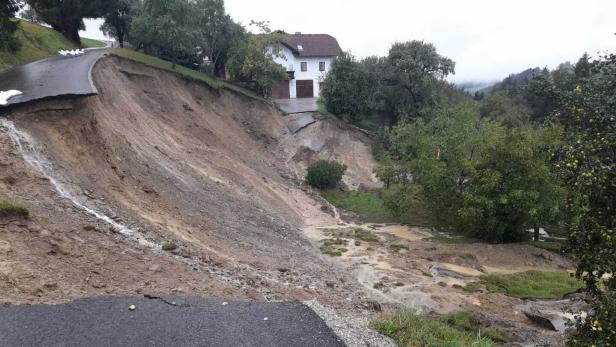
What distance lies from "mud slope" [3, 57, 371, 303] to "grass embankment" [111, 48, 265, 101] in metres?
0.65

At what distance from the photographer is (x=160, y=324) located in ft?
28.9

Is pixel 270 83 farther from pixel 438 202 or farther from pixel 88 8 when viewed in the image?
pixel 438 202

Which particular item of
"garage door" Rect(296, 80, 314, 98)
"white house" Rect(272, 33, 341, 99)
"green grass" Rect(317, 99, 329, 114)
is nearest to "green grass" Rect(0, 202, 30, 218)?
"green grass" Rect(317, 99, 329, 114)

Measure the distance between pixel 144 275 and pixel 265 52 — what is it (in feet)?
122

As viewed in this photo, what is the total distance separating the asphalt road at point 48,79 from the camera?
17.4m

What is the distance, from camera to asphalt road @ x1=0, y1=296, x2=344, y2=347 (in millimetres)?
8000

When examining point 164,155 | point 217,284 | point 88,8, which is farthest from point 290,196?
point 88,8

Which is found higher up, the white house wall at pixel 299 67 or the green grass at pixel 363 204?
the white house wall at pixel 299 67

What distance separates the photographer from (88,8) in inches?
1455

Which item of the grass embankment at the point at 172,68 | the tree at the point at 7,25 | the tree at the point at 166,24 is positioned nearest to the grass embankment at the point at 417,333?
the tree at the point at 7,25

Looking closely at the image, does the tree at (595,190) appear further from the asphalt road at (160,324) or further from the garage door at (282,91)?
the garage door at (282,91)

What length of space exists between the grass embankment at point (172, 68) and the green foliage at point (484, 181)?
1840 cm

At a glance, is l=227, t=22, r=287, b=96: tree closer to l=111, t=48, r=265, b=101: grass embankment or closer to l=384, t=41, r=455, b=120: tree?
l=111, t=48, r=265, b=101: grass embankment

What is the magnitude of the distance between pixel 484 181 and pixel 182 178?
1464 cm
